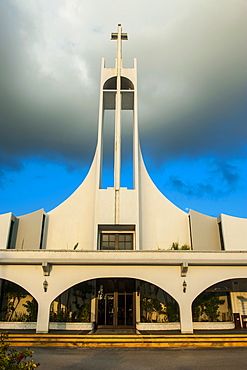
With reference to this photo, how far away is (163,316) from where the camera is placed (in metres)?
14.8

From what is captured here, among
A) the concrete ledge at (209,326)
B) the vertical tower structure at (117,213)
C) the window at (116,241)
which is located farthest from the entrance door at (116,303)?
the concrete ledge at (209,326)

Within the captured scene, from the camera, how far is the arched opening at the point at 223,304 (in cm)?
1433

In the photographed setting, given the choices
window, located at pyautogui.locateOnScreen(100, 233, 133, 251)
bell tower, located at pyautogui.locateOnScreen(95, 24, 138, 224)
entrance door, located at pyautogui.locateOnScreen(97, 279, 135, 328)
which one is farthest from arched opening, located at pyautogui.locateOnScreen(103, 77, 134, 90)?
entrance door, located at pyautogui.locateOnScreen(97, 279, 135, 328)

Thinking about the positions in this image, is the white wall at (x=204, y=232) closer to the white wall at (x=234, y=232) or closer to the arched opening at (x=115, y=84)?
the white wall at (x=234, y=232)

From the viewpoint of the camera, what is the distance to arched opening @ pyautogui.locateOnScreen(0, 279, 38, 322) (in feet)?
46.9

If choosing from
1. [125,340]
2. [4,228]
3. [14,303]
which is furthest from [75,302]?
[4,228]

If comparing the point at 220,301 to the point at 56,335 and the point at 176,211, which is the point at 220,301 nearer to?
the point at 176,211

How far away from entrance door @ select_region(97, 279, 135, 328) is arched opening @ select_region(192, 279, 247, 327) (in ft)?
10.3

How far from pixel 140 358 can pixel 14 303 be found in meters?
8.91

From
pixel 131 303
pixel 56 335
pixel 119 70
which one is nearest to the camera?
pixel 56 335

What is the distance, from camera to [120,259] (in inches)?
478

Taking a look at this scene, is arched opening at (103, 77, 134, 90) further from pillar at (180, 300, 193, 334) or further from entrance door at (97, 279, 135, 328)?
pillar at (180, 300, 193, 334)

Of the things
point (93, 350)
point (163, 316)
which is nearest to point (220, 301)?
point (163, 316)

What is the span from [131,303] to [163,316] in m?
1.79
